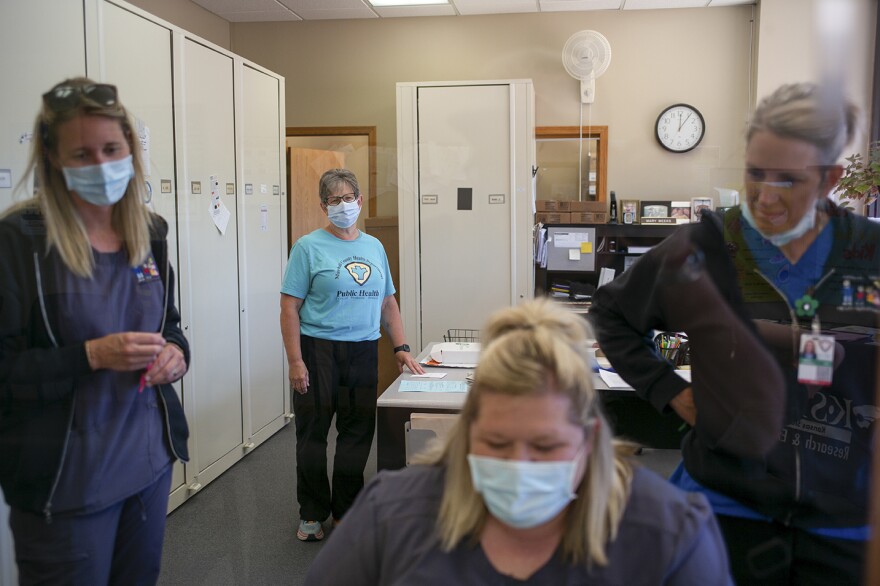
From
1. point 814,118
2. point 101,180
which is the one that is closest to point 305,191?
point 101,180

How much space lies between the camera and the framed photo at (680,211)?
59.9 inches

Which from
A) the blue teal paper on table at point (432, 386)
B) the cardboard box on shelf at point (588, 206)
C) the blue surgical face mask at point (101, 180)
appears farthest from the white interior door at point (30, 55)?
the cardboard box on shelf at point (588, 206)

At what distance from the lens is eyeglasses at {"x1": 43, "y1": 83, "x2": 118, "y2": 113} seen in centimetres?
145

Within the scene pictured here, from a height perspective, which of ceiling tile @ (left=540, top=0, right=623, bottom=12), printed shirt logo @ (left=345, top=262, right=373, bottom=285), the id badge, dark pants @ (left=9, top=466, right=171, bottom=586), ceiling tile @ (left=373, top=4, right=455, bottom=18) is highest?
ceiling tile @ (left=540, top=0, right=623, bottom=12)

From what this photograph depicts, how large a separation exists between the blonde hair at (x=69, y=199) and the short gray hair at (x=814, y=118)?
1355 mm

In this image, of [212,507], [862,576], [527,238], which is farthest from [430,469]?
[212,507]

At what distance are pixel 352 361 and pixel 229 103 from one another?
85 centimetres

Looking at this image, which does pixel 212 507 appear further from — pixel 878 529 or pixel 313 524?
pixel 878 529

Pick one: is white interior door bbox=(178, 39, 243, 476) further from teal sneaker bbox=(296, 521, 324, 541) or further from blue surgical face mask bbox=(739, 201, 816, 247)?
blue surgical face mask bbox=(739, 201, 816, 247)

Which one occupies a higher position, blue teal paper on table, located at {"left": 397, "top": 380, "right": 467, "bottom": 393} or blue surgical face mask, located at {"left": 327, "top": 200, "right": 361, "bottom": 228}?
blue surgical face mask, located at {"left": 327, "top": 200, "right": 361, "bottom": 228}

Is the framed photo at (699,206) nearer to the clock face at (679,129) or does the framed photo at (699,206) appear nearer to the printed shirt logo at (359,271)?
the clock face at (679,129)

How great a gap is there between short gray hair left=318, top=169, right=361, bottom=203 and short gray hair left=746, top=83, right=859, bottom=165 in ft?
3.53

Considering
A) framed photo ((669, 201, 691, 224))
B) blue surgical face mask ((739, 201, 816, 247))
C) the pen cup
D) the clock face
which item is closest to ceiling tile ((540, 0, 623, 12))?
the clock face

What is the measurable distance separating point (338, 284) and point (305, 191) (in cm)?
30
